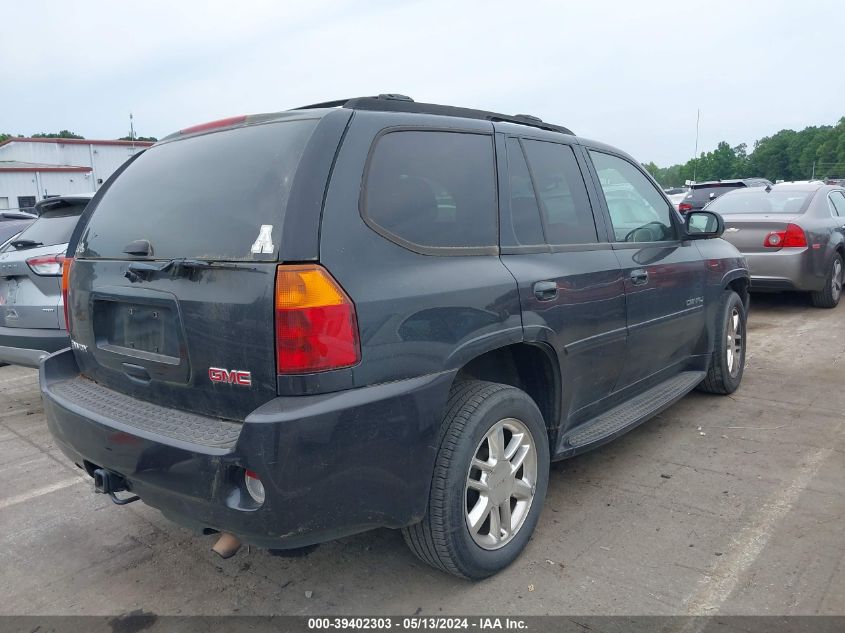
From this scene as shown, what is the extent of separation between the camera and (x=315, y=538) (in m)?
2.24

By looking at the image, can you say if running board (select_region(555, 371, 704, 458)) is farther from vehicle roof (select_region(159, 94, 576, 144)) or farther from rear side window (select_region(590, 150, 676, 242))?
vehicle roof (select_region(159, 94, 576, 144))

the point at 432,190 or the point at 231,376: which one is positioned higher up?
the point at 432,190

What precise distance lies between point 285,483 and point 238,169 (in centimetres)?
117

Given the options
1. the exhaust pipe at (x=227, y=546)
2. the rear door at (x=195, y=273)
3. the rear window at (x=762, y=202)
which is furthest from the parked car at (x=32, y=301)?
the rear window at (x=762, y=202)

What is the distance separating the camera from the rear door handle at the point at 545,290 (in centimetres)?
292

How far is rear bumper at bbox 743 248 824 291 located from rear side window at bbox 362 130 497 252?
629 centimetres

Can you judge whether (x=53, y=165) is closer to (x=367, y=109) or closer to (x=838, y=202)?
(x=838, y=202)

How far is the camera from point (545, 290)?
9.73 ft

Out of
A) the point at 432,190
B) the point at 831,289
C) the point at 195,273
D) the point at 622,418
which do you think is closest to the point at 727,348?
the point at 622,418

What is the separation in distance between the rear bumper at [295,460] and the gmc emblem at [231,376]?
129mm

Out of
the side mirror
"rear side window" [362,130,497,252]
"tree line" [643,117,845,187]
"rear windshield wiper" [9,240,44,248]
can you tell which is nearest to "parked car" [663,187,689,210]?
the side mirror

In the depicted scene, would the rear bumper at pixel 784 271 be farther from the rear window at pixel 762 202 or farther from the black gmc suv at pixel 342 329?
the black gmc suv at pixel 342 329

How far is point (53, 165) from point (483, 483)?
149ft

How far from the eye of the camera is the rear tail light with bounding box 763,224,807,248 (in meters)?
7.87
